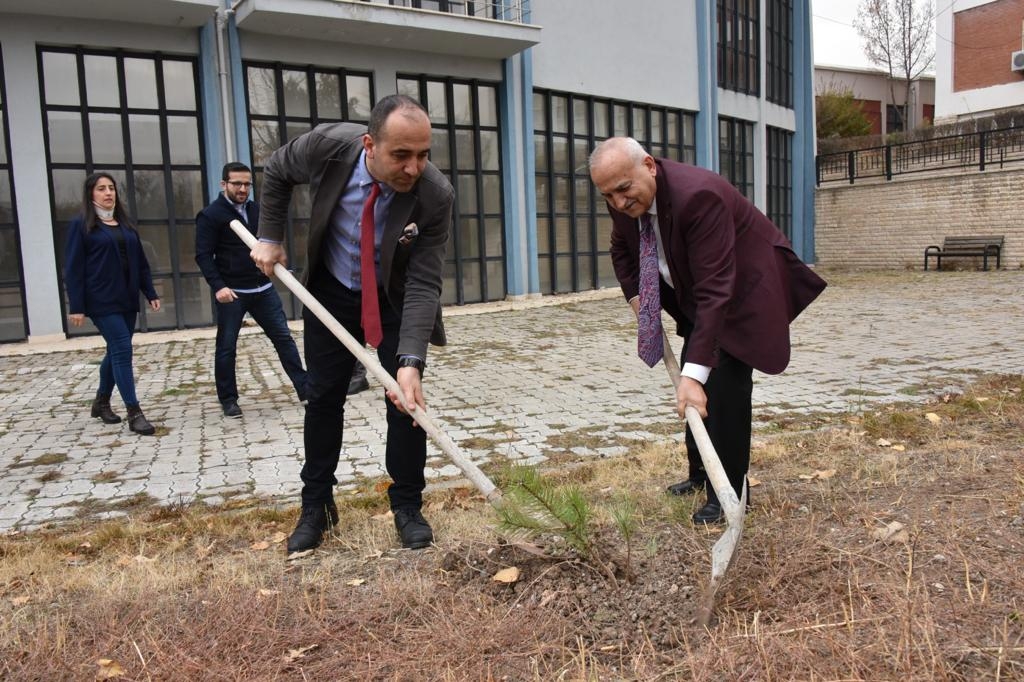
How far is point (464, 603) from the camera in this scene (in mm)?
2701

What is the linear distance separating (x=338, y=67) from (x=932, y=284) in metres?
12.7

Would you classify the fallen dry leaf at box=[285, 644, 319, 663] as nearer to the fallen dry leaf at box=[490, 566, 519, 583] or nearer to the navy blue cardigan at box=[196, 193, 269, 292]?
the fallen dry leaf at box=[490, 566, 519, 583]

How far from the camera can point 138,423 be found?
19.6 ft

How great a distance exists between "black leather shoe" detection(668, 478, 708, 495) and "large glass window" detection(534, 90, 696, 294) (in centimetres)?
1287

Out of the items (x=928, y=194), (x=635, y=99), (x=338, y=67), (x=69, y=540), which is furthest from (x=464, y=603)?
(x=928, y=194)

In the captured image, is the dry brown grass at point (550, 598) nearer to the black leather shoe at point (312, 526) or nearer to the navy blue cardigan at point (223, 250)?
the black leather shoe at point (312, 526)

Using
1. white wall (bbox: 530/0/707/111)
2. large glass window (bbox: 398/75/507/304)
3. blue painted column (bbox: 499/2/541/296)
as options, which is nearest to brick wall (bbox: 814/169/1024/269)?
white wall (bbox: 530/0/707/111)

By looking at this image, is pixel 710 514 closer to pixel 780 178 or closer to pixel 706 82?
pixel 706 82

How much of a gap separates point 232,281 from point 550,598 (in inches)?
182

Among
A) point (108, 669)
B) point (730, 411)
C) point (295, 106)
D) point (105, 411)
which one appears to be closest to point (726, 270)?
point (730, 411)

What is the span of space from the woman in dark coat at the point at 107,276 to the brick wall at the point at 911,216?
2047cm

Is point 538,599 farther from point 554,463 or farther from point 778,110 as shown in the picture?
point 778,110

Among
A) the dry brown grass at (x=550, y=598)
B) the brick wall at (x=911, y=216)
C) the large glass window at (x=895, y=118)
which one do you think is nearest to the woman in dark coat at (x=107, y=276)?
the dry brown grass at (x=550, y=598)

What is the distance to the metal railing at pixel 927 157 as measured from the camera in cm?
2119
